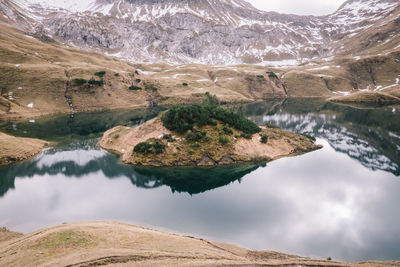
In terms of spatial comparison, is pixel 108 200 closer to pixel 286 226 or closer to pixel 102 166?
pixel 102 166

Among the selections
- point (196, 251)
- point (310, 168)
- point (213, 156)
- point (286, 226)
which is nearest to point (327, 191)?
point (310, 168)

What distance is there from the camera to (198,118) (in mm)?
64875

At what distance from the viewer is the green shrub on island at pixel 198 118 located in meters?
63.1

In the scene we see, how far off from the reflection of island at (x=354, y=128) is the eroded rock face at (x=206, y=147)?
1318 centimetres

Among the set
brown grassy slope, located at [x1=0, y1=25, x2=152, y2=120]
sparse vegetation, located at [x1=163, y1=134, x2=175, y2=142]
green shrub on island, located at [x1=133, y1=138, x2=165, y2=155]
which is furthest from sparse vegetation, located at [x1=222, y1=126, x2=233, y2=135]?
brown grassy slope, located at [x1=0, y1=25, x2=152, y2=120]

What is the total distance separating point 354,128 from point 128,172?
85820mm

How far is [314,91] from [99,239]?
679 feet

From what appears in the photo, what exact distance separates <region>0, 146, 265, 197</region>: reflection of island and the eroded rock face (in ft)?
8.43

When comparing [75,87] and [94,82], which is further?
[94,82]

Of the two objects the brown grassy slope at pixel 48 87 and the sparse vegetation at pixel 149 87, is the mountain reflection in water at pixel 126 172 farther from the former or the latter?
the sparse vegetation at pixel 149 87

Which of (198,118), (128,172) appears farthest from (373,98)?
(128,172)

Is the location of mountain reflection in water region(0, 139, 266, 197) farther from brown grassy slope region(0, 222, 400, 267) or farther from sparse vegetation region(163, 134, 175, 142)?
brown grassy slope region(0, 222, 400, 267)

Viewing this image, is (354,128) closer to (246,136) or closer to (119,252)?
(246,136)

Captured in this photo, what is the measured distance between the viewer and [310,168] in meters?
55.4
